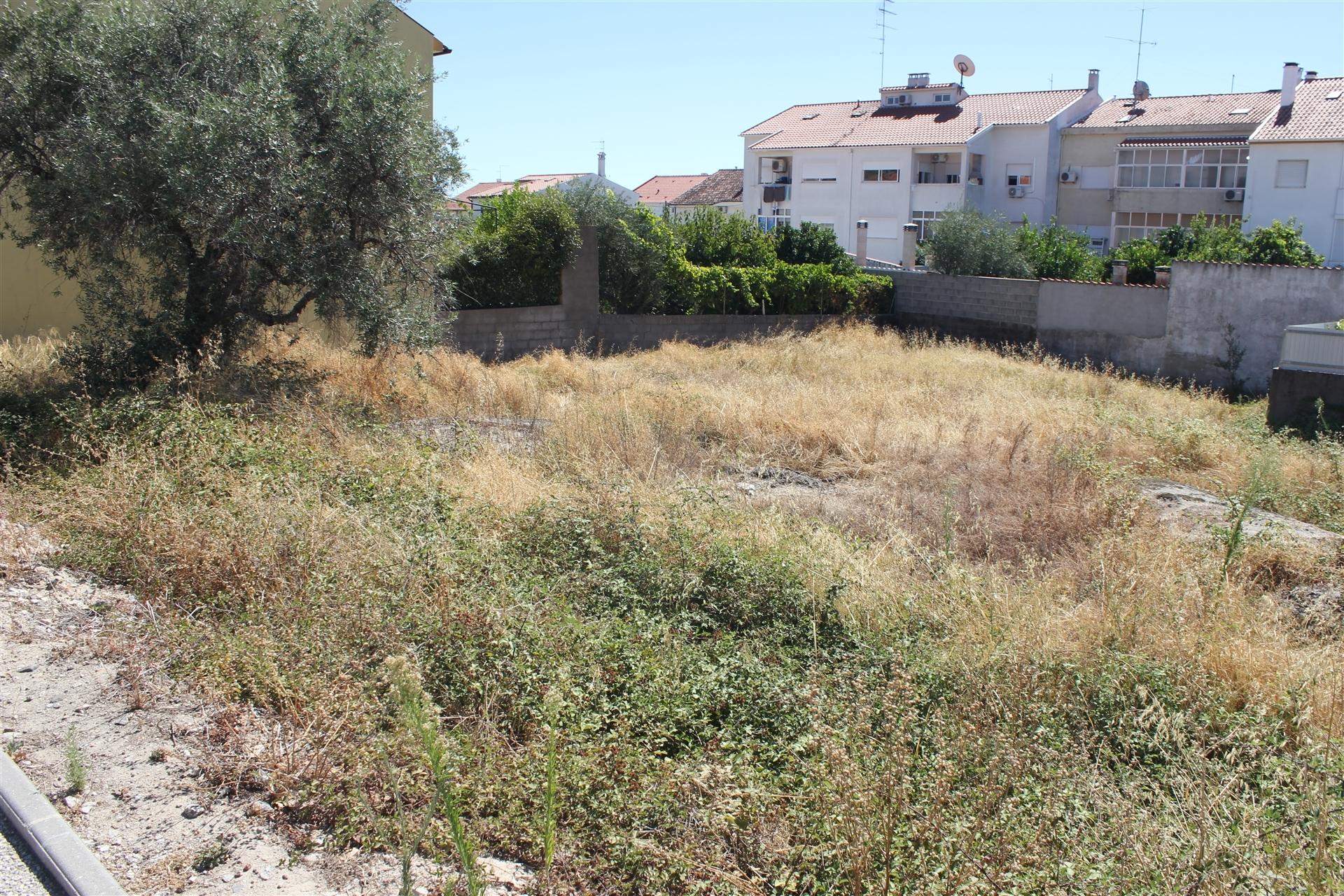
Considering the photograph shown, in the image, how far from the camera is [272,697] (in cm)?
445

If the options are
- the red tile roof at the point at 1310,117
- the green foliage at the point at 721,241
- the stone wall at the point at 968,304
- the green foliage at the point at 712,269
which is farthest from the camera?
the red tile roof at the point at 1310,117

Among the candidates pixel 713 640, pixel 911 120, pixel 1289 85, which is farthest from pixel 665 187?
pixel 713 640

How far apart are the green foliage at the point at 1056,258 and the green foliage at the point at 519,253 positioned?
14.0 m

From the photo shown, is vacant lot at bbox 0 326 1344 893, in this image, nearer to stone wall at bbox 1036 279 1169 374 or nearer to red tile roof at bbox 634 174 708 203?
stone wall at bbox 1036 279 1169 374

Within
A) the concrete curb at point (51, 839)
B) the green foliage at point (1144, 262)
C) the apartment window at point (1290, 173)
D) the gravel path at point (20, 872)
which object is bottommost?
the gravel path at point (20, 872)

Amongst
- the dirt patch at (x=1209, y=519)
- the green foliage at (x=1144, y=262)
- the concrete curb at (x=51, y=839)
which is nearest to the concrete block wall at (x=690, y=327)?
the dirt patch at (x=1209, y=519)

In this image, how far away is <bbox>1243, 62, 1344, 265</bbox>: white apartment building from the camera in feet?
104

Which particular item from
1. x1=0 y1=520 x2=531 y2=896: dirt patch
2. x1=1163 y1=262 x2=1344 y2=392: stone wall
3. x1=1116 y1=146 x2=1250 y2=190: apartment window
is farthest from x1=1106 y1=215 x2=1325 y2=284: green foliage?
x1=0 y1=520 x2=531 y2=896: dirt patch

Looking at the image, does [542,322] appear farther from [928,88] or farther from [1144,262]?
[928,88]

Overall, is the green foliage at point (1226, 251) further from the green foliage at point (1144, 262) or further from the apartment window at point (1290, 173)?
the apartment window at point (1290, 173)

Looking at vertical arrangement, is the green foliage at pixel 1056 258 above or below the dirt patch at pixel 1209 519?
above

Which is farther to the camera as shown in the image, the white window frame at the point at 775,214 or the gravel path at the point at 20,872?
the white window frame at the point at 775,214

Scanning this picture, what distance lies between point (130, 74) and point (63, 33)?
0.89 metres

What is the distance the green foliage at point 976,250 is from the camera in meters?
24.2
